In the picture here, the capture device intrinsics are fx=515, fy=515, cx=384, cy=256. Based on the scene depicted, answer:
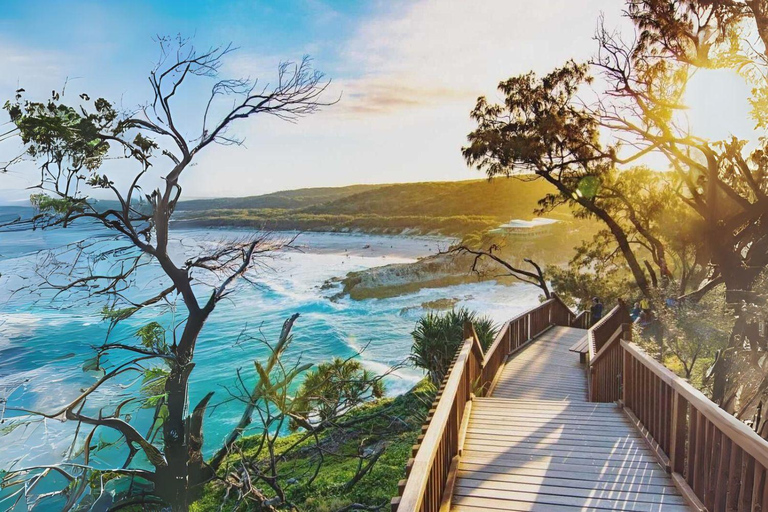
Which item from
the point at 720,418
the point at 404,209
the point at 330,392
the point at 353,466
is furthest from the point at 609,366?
the point at 404,209

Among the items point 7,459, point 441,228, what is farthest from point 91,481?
point 441,228

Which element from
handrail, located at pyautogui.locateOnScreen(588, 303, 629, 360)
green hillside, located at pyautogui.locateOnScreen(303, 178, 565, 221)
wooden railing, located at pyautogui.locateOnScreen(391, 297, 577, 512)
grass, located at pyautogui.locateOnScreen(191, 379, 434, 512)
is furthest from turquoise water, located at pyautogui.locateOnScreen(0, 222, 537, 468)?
green hillside, located at pyautogui.locateOnScreen(303, 178, 565, 221)

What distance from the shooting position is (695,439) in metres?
3.59

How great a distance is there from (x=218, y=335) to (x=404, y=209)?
160 ft

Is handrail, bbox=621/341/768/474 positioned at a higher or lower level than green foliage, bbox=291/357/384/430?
higher

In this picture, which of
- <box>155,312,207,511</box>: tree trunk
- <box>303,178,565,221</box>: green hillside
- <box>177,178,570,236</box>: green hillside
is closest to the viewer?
<box>155,312,207,511</box>: tree trunk

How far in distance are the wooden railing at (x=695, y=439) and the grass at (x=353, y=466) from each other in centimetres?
511

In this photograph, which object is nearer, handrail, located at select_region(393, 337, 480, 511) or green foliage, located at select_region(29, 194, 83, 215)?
handrail, located at select_region(393, 337, 480, 511)

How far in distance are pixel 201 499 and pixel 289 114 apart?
9.42 m

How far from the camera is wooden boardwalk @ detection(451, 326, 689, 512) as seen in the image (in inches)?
144

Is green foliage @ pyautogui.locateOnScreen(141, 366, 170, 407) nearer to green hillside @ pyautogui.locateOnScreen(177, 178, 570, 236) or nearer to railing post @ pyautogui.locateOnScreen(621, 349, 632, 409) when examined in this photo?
railing post @ pyautogui.locateOnScreen(621, 349, 632, 409)

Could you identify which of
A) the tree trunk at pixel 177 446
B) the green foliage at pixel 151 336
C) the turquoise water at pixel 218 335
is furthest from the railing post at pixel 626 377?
the green foliage at pixel 151 336

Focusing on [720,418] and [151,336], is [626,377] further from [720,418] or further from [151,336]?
[151,336]

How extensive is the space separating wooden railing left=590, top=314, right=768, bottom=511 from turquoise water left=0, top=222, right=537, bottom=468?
7.28 metres
